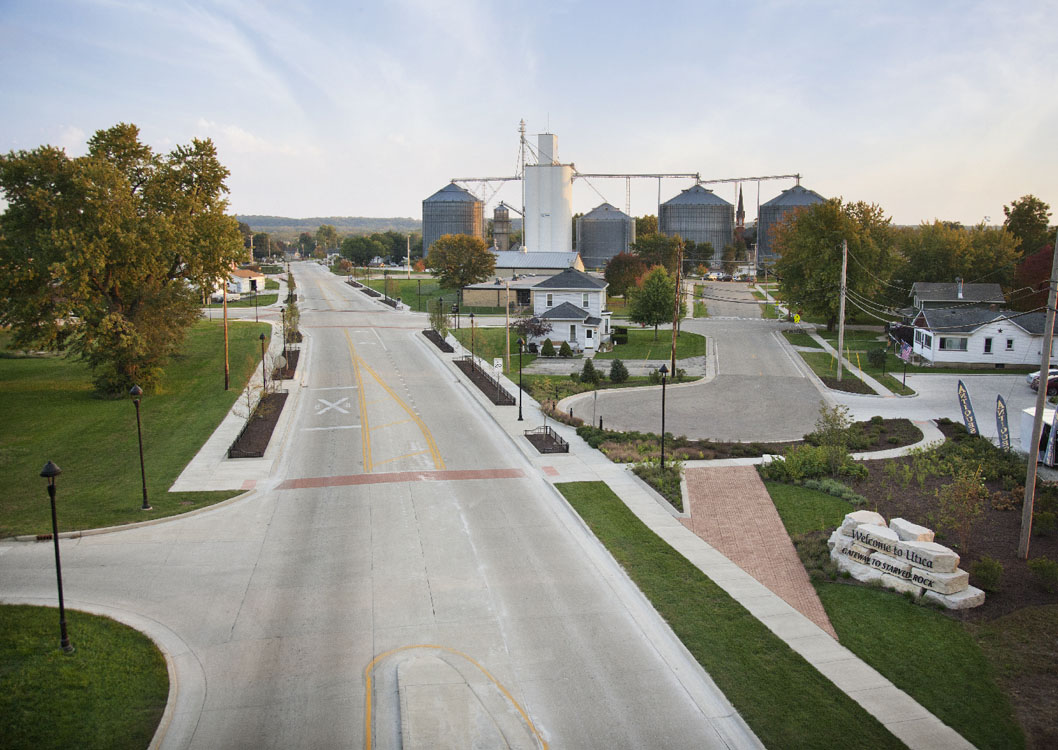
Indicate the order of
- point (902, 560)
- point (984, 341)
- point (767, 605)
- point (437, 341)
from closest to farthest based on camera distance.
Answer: point (767, 605), point (902, 560), point (984, 341), point (437, 341)

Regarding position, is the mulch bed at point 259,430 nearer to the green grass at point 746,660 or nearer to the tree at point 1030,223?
the green grass at point 746,660

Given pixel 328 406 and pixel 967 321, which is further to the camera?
pixel 967 321

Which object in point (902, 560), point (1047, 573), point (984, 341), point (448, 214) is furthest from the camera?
point (448, 214)

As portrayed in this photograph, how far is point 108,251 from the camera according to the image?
123ft


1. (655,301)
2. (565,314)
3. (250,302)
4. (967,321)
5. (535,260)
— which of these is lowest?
(250,302)

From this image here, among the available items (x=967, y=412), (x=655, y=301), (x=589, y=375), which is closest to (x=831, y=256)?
(x=655, y=301)

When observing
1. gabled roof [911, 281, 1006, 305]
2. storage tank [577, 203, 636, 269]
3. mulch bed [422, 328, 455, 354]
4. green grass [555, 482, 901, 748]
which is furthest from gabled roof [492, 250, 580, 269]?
green grass [555, 482, 901, 748]

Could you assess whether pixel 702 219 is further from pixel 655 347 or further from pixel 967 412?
pixel 967 412

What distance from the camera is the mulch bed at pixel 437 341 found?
58.4 metres

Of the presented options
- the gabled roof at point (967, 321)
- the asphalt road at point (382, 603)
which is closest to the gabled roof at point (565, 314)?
the gabled roof at point (967, 321)

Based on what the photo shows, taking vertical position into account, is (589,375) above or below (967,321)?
below

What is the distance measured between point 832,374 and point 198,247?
1558 inches

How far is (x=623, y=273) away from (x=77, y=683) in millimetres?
78836

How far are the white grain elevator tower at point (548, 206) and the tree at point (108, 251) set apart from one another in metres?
83.3
